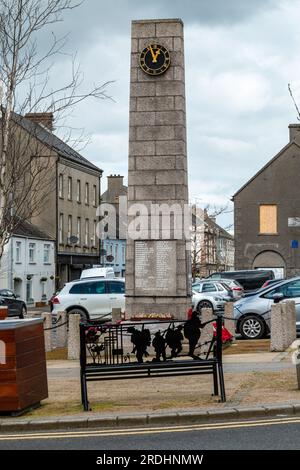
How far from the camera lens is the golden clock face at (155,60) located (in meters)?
20.2

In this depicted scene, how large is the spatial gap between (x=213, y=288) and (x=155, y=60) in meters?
21.1

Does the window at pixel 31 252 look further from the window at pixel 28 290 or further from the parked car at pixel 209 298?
the parked car at pixel 209 298

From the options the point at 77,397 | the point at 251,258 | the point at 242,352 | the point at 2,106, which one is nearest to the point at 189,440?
the point at 77,397

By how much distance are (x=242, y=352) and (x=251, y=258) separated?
4506 centimetres

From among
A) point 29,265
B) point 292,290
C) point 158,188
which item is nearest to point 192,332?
point 158,188

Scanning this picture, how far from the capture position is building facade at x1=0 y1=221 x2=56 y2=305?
5622cm

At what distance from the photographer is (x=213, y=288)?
40000 mm

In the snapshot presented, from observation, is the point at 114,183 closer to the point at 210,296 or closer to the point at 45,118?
the point at 210,296

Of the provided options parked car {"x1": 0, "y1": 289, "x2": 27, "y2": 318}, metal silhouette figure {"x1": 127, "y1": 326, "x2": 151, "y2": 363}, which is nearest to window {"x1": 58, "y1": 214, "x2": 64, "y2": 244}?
parked car {"x1": 0, "y1": 289, "x2": 27, "y2": 318}

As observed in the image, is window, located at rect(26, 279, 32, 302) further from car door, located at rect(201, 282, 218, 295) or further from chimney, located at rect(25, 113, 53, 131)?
chimney, located at rect(25, 113, 53, 131)

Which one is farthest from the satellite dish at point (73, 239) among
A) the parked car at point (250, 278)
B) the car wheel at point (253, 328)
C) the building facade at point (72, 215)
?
the car wheel at point (253, 328)

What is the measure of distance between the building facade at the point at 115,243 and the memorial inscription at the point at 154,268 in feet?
183

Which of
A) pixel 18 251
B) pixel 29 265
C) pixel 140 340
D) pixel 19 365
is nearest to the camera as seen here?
pixel 19 365

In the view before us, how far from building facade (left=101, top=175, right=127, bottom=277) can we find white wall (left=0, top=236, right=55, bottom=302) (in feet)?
39.3
